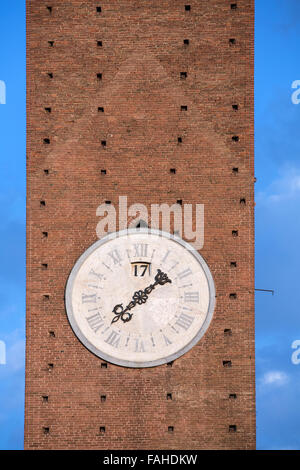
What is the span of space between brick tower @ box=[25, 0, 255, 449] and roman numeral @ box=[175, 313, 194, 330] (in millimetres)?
436

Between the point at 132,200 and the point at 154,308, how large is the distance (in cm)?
241

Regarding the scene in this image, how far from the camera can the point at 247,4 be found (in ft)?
92.4

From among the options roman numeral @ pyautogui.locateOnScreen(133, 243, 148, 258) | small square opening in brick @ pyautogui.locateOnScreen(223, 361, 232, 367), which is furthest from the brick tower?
roman numeral @ pyautogui.locateOnScreen(133, 243, 148, 258)

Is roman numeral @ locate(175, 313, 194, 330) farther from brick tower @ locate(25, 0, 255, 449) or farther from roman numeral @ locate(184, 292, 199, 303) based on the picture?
brick tower @ locate(25, 0, 255, 449)

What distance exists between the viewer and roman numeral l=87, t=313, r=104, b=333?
26.9 m

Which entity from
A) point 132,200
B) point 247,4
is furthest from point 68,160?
point 247,4

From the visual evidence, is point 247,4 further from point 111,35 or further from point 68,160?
point 68,160

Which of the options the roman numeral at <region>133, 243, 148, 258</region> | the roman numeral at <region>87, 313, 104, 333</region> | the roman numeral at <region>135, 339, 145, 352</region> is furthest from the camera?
the roman numeral at <region>133, 243, 148, 258</region>

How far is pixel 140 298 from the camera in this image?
2692cm

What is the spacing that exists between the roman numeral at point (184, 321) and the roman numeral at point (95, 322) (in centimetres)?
162

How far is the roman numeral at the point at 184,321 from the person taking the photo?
88.2 ft

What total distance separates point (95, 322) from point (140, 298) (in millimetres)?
1088

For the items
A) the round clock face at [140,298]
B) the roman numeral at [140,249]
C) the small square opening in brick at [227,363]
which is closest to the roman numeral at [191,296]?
the round clock face at [140,298]

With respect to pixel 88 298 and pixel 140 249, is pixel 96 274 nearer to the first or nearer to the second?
pixel 88 298
